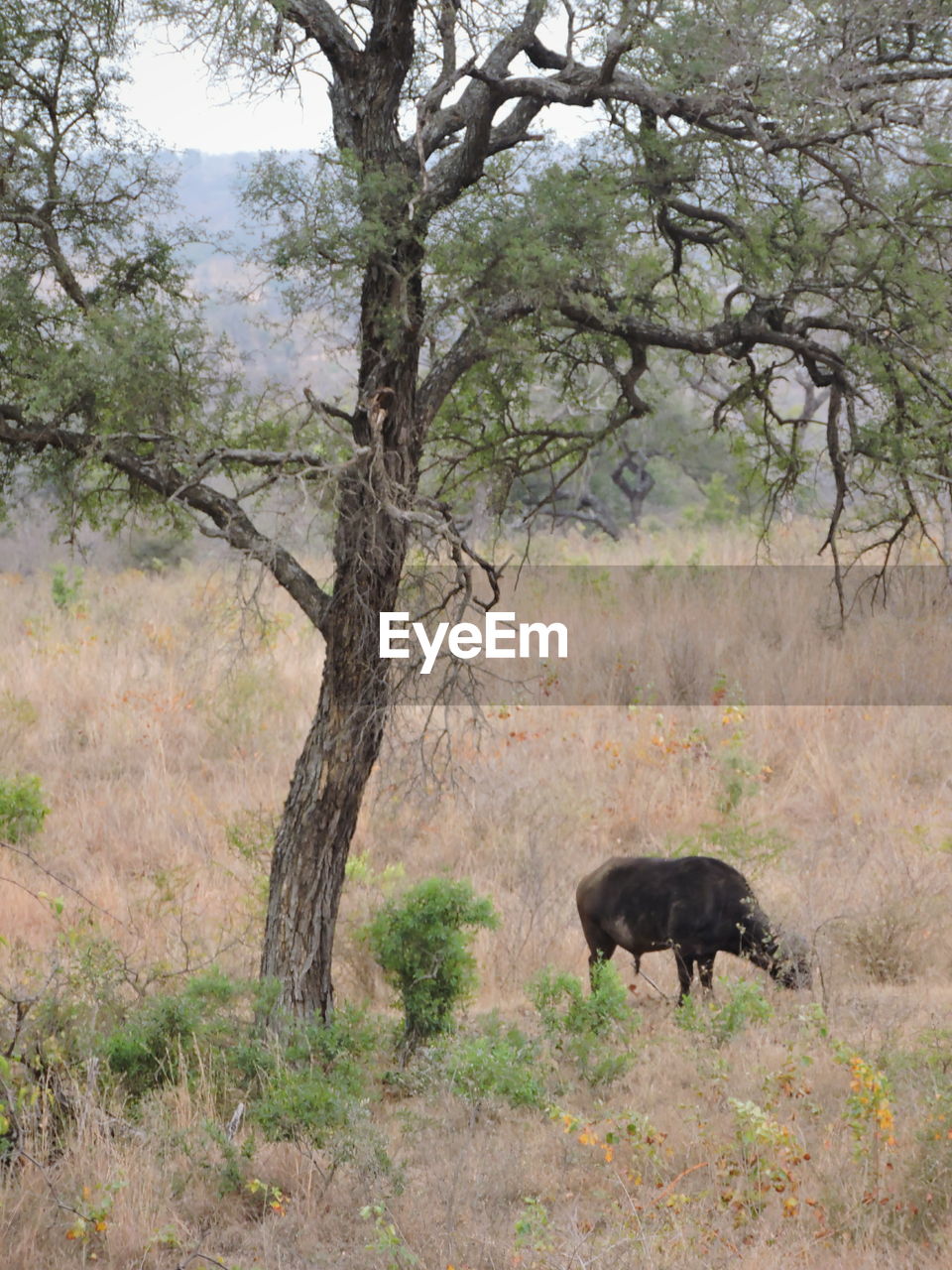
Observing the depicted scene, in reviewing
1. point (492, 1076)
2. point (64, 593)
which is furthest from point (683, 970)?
point (64, 593)

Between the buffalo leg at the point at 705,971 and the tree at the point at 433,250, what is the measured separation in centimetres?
220

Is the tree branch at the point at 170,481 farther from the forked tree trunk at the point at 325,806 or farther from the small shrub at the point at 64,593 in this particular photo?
the small shrub at the point at 64,593

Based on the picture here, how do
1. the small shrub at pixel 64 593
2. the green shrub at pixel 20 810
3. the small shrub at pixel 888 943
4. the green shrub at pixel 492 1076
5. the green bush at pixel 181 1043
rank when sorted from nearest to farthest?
the green shrub at pixel 492 1076 < the green bush at pixel 181 1043 < the small shrub at pixel 888 943 < the green shrub at pixel 20 810 < the small shrub at pixel 64 593

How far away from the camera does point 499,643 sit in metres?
14.7

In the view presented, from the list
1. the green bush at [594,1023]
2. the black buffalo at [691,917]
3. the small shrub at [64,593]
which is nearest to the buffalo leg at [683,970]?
the black buffalo at [691,917]

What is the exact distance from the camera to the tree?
6164mm

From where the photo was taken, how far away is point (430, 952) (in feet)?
24.1

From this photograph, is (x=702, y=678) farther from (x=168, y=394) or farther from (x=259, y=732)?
(x=168, y=394)

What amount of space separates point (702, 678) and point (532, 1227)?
9972 millimetres

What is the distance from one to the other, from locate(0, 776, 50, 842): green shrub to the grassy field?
0.59 feet

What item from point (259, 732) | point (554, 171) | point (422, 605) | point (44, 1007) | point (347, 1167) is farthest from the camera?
point (259, 732)

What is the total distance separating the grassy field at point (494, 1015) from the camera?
186 inches

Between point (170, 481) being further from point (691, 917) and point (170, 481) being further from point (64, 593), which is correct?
point (64, 593)

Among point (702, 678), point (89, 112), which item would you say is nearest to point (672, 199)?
point (89, 112)
